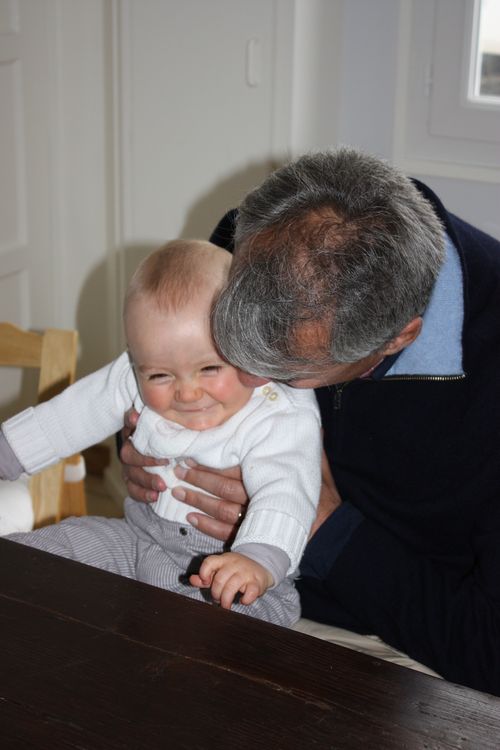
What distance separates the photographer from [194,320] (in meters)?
1.27

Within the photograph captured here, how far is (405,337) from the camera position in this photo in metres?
1.25

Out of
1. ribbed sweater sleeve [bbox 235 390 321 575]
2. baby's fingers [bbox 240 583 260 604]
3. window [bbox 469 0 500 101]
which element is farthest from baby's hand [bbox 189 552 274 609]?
window [bbox 469 0 500 101]

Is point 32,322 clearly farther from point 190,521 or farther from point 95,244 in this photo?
point 190,521

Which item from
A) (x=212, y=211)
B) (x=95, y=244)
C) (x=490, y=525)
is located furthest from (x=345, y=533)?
(x=95, y=244)

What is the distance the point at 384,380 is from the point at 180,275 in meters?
0.34

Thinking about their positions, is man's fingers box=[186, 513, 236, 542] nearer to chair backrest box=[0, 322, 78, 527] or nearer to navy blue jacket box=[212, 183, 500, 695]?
navy blue jacket box=[212, 183, 500, 695]

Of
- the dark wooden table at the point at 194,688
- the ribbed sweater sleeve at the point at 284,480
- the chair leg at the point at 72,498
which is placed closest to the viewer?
the dark wooden table at the point at 194,688

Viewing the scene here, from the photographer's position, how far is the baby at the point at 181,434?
4.16 feet

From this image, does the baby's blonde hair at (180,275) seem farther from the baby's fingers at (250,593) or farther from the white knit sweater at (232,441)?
the baby's fingers at (250,593)

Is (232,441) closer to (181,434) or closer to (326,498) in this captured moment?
(181,434)

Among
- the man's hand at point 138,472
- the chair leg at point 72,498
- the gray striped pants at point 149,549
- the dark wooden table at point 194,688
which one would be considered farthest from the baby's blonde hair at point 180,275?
the chair leg at point 72,498

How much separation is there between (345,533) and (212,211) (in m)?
1.28

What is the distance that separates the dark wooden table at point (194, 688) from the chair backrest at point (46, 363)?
69cm

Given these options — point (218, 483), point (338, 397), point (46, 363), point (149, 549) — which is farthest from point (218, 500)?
point (46, 363)
